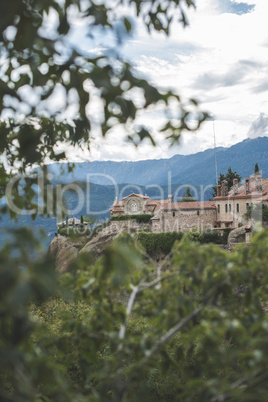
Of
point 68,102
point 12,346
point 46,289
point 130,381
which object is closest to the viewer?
point 46,289

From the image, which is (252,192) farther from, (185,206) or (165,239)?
(165,239)

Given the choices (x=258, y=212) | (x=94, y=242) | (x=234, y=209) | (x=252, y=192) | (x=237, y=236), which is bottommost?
(x=94, y=242)

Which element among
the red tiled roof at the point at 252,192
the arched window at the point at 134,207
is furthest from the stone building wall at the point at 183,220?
the arched window at the point at 134,207

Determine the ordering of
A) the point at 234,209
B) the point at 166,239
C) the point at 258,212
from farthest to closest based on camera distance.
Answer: the point at 234,209, the point at 258,212, the point at 166,239

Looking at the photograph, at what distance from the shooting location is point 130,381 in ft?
7.36

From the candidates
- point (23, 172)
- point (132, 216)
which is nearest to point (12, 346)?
point (23, 172)

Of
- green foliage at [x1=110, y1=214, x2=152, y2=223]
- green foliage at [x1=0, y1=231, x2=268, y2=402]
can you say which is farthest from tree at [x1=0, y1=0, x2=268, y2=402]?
green foliage at [x1=110, y1=214, x2=152, y2=223]

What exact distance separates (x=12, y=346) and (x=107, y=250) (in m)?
0.60

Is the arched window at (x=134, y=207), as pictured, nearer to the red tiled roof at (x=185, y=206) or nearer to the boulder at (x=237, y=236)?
the red tiled roof at (x=185, y=206)

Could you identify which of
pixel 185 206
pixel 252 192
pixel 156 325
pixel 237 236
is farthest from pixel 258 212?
pixel 156 325

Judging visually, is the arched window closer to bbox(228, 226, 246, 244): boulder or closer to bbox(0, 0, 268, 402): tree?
bbox(228, 226, 246, 244): boulder

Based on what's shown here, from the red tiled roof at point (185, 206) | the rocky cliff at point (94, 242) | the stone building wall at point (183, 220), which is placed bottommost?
the rocky cliff at point (94, 242)

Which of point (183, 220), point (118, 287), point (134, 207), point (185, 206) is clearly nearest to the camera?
point (118, 287)

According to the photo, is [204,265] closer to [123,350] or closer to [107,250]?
[123,350]
